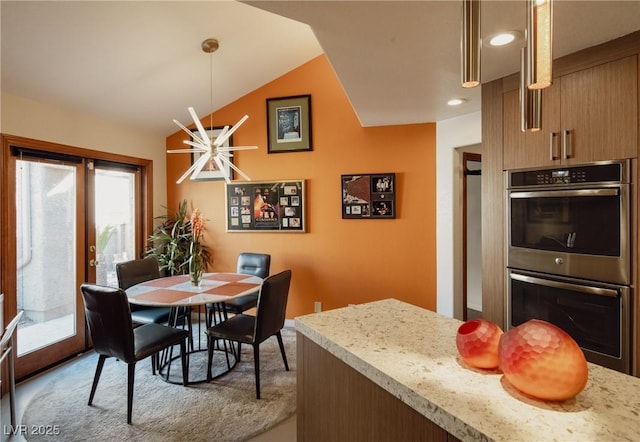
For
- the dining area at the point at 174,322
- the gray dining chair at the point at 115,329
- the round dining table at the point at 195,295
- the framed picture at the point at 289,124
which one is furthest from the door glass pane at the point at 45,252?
the framed picture at the point at 289,124

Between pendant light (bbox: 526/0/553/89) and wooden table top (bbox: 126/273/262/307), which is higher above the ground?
pendant light (bbox: 526/0/553/89)

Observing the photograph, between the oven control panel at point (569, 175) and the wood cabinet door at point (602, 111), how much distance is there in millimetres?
46

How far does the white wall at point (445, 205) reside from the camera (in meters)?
3.23

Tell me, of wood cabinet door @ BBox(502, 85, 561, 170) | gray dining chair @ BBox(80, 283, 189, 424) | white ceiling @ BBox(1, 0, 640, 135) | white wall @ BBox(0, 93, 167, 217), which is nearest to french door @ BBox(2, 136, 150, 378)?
white wall @ BBox(0, 93, 167, 217)

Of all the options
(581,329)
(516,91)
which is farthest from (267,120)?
(581,329)

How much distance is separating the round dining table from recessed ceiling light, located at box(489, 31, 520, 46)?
7.67 feet

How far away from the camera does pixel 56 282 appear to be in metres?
3.18

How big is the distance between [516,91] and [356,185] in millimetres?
1834

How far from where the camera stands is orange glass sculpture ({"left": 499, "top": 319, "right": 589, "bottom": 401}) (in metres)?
0.69

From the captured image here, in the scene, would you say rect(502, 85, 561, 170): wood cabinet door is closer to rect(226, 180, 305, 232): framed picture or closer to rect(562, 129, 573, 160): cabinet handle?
rect(562, 129, 573, 160): cabinet handle

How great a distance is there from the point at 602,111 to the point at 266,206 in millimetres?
3145

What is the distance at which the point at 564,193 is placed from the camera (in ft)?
6.17

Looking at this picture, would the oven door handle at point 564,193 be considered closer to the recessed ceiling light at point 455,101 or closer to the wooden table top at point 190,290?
the recessed ceiling light at point 455,101

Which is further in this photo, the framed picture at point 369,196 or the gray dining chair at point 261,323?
the framed picture at point 369,196
